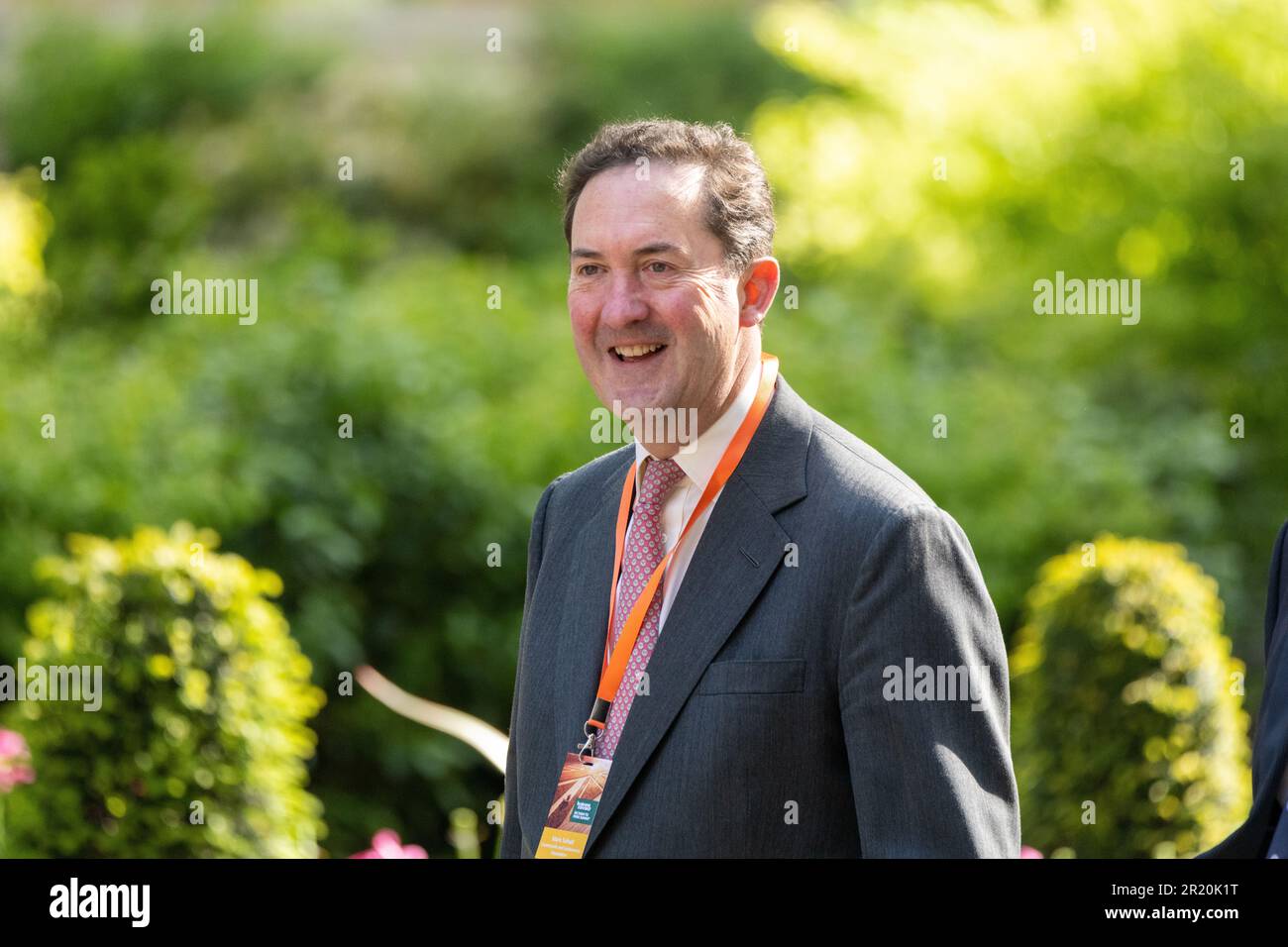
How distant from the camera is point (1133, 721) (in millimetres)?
4836

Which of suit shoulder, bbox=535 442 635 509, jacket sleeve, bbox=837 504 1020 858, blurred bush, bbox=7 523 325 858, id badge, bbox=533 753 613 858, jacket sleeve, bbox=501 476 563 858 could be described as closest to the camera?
jacket sleeve, bbox=837 504 1020 858

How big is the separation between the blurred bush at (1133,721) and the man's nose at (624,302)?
3.07 meters

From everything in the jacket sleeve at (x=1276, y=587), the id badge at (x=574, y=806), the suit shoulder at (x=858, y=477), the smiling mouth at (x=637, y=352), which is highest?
the smiling mouth at (x=637, y=352)

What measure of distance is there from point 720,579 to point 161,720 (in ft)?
8.70

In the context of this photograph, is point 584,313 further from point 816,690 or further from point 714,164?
point 816,690

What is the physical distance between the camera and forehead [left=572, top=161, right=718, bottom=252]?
7.54ft

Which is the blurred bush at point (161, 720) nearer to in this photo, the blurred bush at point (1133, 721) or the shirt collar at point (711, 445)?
the blurred bush at point (1133, 721)

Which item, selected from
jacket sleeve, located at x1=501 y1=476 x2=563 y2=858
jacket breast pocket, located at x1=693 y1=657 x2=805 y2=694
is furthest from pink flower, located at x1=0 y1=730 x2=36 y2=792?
jacket breast pocket, located at x1=693 y1=657 x2=805 y2=694

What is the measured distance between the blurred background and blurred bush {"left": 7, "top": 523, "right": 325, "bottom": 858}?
1cm

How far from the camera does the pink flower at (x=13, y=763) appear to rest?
443 centimetres

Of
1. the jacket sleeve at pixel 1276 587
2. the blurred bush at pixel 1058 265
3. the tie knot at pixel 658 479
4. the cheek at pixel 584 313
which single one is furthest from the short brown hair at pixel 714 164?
the blurred bush at pixel 1058 265

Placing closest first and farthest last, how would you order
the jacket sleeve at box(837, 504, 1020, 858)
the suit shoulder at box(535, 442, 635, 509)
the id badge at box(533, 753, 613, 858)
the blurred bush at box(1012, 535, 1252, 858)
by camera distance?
the jacket sleeve at box(837, 504, 1020, 858)
the id badge at box(533, 753, 613, 858)
the suit shoulder at box(535, 442, 635, 509)
the blurred bush at box(1012, 535, 1252, 858)

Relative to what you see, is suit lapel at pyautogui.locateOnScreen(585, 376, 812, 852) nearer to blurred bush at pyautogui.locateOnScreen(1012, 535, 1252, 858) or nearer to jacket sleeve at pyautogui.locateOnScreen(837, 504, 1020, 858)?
jacket sleeve at pyautogui.locateOnScreen(837, 504, 1020, 858)
